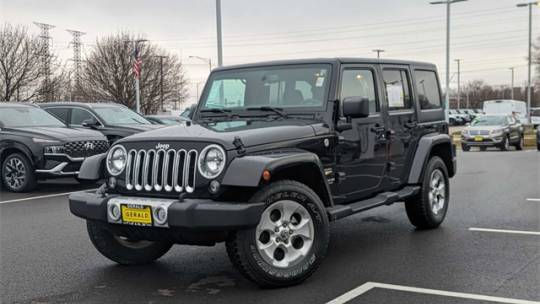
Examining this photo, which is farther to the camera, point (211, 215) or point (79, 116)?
point (79, 116)

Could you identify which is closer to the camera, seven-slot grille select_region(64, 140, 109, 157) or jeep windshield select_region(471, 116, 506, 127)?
seven-slot grille select_region(64, 140, 109, 157)

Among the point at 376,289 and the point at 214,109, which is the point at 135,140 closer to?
the point at 214,109

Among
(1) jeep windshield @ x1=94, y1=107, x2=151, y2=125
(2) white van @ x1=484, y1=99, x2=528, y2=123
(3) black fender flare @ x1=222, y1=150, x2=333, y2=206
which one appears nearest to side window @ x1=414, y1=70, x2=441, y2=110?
(3) black fender flare @ x1=222, y1=150, x2=333, y2=206

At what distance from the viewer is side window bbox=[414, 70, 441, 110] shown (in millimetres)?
7605

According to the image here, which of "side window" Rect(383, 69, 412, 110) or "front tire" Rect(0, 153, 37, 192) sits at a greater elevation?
"side window" Rect(383, 69, 412, 110)

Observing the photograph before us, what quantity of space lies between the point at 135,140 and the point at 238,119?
45.8 inches

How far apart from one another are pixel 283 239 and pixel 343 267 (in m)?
0.94

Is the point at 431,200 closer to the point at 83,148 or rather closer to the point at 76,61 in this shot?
Answer: the point at 83,148

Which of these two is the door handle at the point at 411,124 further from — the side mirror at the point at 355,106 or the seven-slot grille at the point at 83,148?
the seven-slot grille at the point at 83,148

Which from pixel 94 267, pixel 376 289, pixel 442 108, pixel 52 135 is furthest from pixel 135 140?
pixel 52 135

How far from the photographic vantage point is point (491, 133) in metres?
25.7

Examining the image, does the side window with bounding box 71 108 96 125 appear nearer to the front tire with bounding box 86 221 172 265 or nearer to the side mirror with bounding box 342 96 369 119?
the front tire with bounding box 86 221 172 265

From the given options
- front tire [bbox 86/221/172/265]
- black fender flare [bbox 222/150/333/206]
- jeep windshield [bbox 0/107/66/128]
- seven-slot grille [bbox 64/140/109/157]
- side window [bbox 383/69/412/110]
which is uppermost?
side window [bbox 383/69/412/110]

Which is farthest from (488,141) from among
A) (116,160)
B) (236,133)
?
(116,160)
